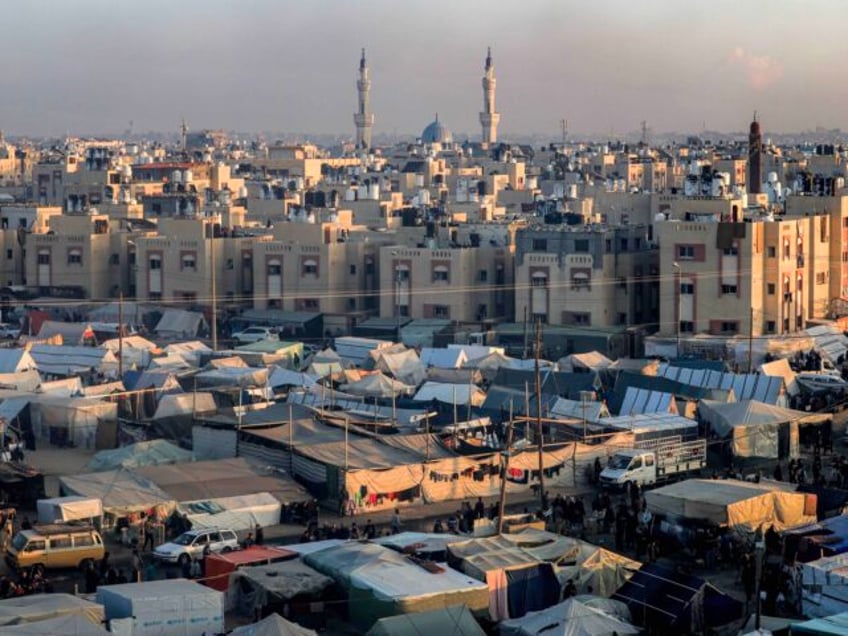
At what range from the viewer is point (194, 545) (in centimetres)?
1363

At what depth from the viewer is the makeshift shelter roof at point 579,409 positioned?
1841cm

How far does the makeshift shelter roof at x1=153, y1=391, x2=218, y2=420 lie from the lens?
18812mm

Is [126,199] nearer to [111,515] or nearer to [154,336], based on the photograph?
[154,336]

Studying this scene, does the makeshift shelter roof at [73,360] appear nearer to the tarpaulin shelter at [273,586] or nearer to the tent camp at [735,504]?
the tent camp at [735,504]

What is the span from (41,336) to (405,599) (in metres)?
15.2

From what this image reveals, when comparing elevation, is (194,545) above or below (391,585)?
below

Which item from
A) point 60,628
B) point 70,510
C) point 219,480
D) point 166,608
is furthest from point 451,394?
point 60,628

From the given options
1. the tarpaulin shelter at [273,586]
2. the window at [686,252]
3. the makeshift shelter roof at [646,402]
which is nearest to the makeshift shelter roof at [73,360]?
the makeshift shelter roof at [646,402]

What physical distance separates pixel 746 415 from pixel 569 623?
760cm

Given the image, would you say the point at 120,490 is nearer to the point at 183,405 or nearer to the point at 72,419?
the point at 72,419

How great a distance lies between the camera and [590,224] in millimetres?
28812

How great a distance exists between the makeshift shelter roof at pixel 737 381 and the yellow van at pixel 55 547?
8.66 metres

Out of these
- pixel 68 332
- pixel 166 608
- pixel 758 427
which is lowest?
pixel 166 608

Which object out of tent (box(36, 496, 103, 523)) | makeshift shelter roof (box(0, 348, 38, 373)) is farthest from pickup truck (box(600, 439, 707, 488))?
makeshift shelter roof (box(0, 348, 38, 373))
